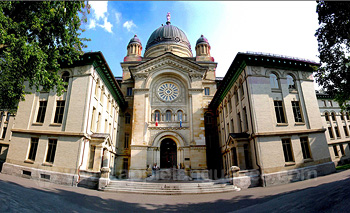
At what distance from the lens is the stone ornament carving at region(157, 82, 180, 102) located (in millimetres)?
30809

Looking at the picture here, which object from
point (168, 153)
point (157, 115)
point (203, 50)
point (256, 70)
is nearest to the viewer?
point (256, 70)

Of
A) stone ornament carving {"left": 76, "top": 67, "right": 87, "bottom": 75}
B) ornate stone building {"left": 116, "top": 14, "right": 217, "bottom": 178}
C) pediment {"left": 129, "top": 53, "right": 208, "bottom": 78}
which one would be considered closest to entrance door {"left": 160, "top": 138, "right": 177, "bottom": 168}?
ornate stone building {"left": 116, "top": 14, "right": 217, "bottom": 178}

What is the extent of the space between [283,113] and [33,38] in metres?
21.8

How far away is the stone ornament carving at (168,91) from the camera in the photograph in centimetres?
3081

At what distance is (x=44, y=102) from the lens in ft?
65.1

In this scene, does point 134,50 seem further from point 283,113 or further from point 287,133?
point 287,133

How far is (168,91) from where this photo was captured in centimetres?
3119

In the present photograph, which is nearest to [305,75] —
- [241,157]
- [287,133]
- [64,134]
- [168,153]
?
[287,133]

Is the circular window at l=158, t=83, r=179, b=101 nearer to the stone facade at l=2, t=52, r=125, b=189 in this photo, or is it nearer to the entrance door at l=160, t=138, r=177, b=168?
the entrance door at l=160, t=138, r=177, b=168

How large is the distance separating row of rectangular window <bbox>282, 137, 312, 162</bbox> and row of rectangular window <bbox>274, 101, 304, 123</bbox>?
1.83 m

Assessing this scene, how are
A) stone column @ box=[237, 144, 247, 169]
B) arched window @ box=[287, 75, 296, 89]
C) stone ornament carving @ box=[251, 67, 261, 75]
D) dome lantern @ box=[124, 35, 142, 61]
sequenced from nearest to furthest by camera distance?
stone column @ box=[237, 144, 247, 169] < stone ornament carving @ box=[251, 67, 261, 75] < arched window @ box=[287, 75, 296, 89] < dome lantern @ box=[124, 35, 142, 61]

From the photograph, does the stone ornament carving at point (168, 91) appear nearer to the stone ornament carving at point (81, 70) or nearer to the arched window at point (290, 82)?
the stone ornament carving at point (81, 70)

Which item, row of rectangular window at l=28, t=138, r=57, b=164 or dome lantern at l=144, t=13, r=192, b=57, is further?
dome lantern at l=144, t=13, r=192, b=57

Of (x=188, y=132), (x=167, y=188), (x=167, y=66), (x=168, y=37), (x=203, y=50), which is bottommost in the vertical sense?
(x=167, y=188)
